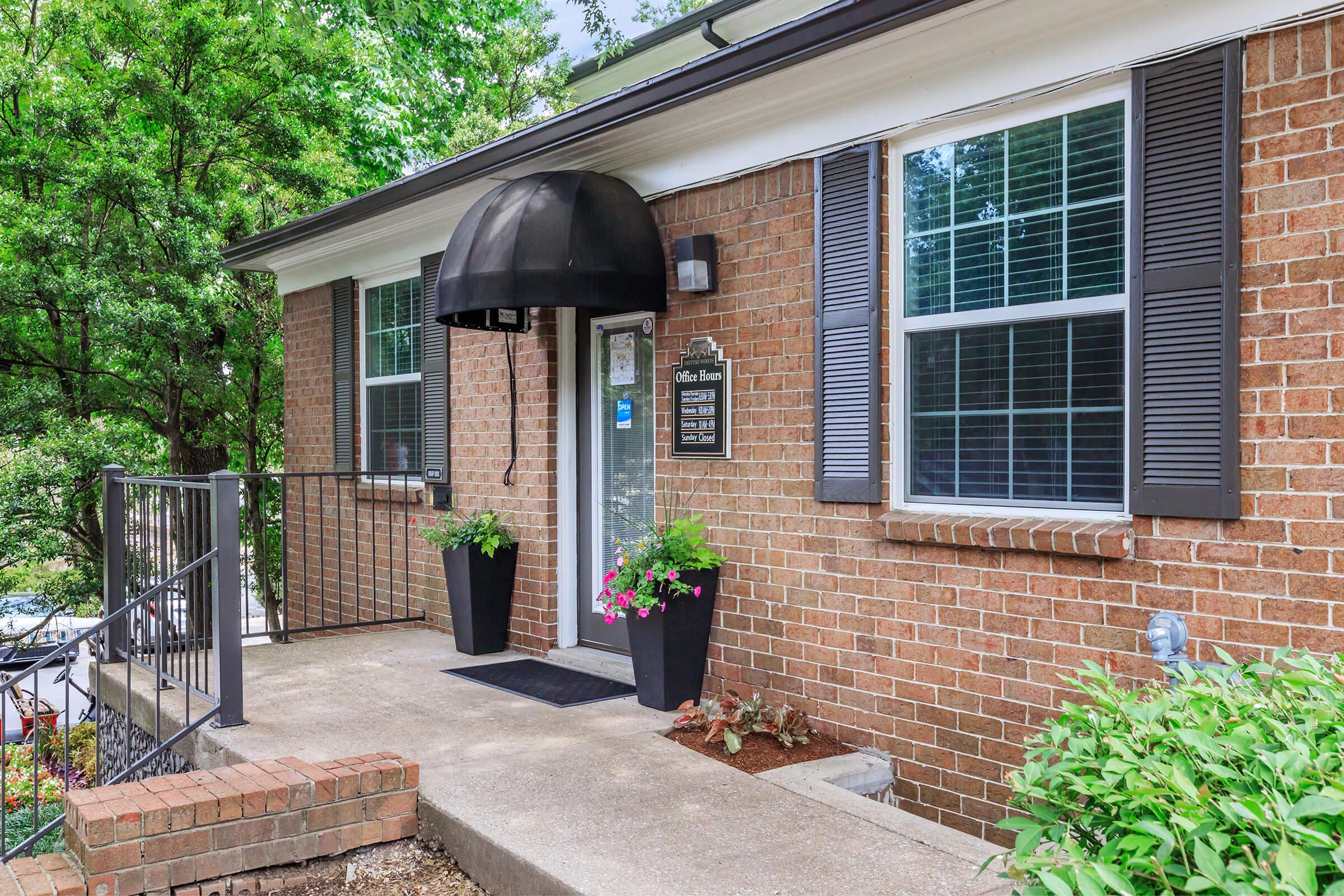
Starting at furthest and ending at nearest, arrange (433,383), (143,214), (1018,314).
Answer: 1. (143,214)
2. (433,383)
3. (1018,314)

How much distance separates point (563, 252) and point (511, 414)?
1.60 m

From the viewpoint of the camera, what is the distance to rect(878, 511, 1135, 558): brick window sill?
3.46 metres

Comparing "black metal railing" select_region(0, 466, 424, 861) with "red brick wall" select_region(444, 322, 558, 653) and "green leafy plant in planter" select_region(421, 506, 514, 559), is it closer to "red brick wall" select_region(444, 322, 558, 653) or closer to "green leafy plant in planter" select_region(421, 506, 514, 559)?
"green leafy plant in planter" select_region(421, 506, 514, 559)

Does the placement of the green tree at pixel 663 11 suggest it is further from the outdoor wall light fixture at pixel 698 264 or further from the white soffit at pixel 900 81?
the outdoor wall light fixture at pixel 698 264

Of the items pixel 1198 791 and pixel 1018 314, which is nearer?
pixel 1198 791

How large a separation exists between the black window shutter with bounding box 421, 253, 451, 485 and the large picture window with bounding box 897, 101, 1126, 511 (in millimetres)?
3685

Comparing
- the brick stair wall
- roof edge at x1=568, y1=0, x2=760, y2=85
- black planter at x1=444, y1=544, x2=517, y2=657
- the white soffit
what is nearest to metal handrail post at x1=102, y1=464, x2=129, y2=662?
black planter at x1=444, y1=544, x2=517, y2=657

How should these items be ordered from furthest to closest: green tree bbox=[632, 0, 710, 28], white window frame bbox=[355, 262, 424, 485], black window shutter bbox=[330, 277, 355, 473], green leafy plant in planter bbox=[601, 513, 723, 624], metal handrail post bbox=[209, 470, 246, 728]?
1. green tree bbox=[632, 0, 710, 28]
2. black window shutter bbox=[330, 277, 355, 473]
3. white window frame bbox=[355, 262, 424, 485]
4. green leafy plant in planter bbox=[601, 513, 723, 624]
5. metal handrail post bbox=[209, 470, 246, 728]

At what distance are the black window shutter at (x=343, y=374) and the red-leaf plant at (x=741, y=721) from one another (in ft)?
15.0

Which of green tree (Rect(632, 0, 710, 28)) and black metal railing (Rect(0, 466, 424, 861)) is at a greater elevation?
green tree (Rect(632, 0, 710, 28))

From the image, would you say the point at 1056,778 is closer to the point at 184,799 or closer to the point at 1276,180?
the point at 1276,180

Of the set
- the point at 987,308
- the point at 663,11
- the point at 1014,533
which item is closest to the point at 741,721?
the point at 1014,533

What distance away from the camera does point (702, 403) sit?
5.04 m

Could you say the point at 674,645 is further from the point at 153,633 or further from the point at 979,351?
the point at 153,633
